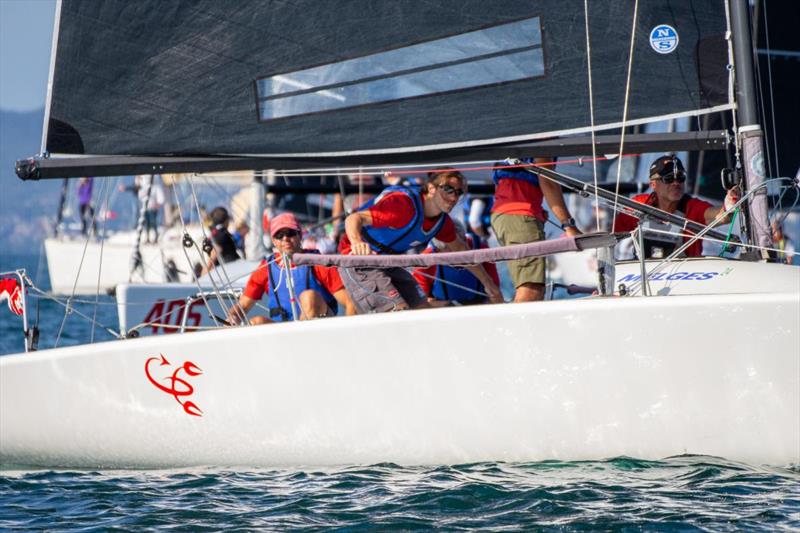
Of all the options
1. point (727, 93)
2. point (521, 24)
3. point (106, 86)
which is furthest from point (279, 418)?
point (727, 93)

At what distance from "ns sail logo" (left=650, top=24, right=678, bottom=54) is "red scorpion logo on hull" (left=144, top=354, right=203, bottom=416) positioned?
8.11 feet

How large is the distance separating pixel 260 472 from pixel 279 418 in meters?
0.27

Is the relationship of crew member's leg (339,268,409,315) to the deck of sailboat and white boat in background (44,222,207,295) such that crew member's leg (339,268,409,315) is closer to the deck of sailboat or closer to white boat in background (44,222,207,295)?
the deck of sailboat

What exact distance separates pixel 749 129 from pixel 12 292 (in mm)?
3533

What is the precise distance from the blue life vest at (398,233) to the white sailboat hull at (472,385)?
30.1 inches

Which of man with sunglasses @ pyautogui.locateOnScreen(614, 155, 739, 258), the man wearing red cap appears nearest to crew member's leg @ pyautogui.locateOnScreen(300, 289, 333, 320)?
the man wearing red cap

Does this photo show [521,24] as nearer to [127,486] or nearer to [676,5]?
[676,5]

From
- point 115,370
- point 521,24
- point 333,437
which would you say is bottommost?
point 333,437

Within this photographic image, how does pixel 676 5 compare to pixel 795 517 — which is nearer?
pixel 795 517

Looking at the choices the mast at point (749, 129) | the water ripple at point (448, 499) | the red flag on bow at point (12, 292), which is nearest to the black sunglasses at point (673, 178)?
the mast at point (749, 129)

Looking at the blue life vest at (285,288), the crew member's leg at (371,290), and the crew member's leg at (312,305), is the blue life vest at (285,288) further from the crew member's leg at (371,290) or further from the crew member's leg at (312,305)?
the crew member's leg at (371,290)

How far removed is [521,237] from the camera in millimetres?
5551

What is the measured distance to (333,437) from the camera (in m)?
4.79

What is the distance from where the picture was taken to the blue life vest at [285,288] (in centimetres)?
598
